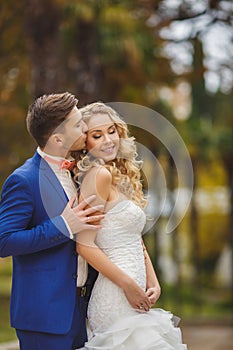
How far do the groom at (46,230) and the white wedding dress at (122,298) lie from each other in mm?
111

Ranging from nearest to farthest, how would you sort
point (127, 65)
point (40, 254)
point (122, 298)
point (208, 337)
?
point (40, 254), point (122, 298), point (127, 65), point (208, 337)

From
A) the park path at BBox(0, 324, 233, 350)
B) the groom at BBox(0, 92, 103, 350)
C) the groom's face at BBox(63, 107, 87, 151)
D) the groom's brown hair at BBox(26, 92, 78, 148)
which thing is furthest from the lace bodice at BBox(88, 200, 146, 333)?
the park path at BBox(0, 324, 233, 350)

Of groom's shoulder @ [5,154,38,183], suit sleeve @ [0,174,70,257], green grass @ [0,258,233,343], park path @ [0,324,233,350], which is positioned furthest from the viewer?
green grass @ [0,258,233,343]

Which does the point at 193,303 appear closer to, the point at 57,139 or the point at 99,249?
the point at 99,249

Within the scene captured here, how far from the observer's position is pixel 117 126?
12.1ft

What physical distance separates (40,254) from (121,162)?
23.7 inches

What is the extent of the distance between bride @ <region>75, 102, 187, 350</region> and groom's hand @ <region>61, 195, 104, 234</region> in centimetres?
5

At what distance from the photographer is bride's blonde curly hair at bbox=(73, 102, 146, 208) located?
3600 mm

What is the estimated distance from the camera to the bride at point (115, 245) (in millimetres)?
3496

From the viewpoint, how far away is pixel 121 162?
3.70 metres

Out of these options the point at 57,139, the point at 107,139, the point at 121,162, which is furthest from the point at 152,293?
the point at 57,139

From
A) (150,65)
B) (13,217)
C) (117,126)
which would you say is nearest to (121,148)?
(117,126)

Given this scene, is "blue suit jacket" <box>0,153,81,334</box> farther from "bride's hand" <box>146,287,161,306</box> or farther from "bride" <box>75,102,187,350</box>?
"bride's hand" <box>146,287,161,306</box>

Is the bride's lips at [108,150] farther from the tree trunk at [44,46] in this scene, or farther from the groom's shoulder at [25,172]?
the tree trunk at [44,46]
